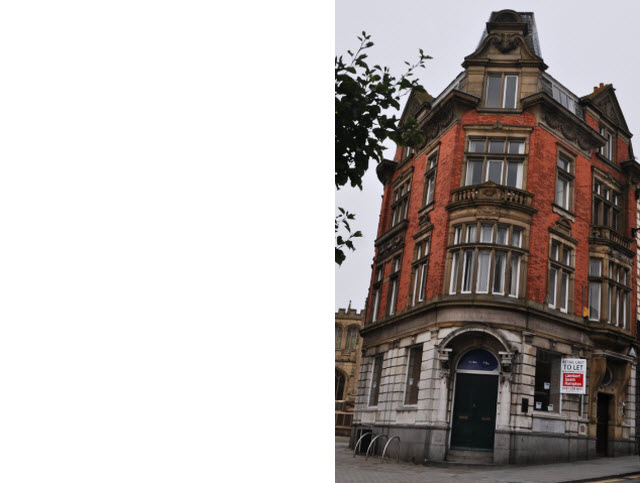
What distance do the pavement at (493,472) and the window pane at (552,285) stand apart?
3.54 metres

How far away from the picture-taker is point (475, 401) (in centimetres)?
1186

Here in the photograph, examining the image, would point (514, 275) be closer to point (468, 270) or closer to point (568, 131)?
point (468, 270)

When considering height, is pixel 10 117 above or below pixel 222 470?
above

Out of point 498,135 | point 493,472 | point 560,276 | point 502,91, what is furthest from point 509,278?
point 502,91

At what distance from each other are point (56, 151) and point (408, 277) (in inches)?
453

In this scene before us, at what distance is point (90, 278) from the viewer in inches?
165

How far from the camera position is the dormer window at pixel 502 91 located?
14055 mm

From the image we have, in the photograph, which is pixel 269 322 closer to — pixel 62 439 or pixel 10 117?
pixel 62 439

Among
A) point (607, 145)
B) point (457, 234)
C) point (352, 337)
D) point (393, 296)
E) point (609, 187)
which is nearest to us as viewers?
point (457, 234)

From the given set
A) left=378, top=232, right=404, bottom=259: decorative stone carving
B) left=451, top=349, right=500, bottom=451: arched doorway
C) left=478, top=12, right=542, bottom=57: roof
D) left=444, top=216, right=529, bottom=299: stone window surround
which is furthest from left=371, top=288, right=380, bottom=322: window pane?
left=478, top=12, right=542, bottom=57: roof

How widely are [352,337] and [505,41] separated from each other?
22328 mm

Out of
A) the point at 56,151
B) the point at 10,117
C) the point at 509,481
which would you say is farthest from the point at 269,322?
the point at 509,481

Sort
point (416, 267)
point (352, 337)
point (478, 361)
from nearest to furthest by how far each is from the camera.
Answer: point (478, 361), point (416, 267), point (352, 337)

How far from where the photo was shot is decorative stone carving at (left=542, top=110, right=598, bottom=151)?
13.8 metres
